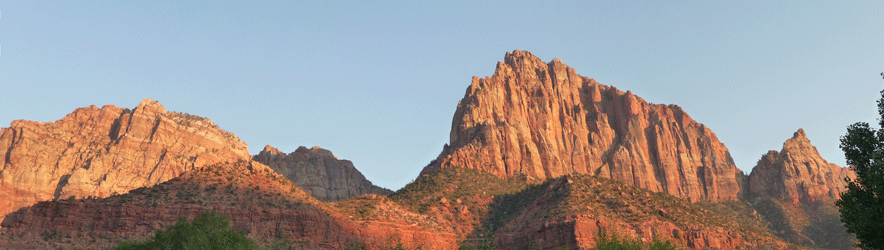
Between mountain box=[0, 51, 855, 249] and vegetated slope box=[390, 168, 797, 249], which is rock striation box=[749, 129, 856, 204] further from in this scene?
vegetated slope box=[390, 168, 797, 249]

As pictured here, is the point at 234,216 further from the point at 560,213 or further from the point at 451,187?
the point at 451,187

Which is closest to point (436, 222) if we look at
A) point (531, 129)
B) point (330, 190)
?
point (531, 129)

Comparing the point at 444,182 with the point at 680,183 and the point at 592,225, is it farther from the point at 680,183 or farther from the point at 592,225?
the point at 680,183

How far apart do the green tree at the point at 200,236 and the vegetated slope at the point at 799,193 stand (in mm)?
114328

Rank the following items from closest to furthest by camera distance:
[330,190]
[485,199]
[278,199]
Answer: [278,199], [485,199], [330,190]

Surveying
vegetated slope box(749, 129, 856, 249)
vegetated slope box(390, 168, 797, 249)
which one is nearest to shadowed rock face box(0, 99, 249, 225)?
vegetated slope box(390, 168, 797, 249)

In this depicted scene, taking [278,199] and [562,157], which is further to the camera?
[562,157]

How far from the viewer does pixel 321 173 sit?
179000mm

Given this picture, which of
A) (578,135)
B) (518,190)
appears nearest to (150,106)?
(518,190)

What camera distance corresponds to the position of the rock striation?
157625mm

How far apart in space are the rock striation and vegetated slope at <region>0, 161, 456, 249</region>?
9880 cm

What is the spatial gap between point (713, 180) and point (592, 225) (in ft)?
288

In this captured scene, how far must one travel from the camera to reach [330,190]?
17475cm

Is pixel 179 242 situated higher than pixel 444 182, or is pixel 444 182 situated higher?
pixel 444 182
